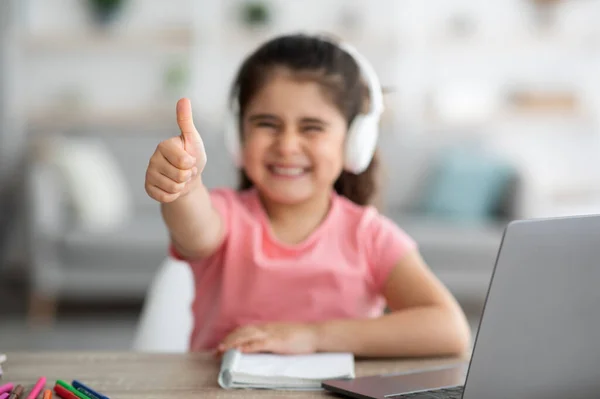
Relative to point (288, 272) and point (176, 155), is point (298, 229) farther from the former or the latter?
point (176, 155)

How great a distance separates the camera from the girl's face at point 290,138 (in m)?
1.18

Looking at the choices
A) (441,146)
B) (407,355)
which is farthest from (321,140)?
(441,146)

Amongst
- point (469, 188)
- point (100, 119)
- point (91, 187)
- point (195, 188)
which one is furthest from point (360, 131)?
point (100, 119)

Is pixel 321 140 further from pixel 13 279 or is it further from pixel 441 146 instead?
pixel 13 279

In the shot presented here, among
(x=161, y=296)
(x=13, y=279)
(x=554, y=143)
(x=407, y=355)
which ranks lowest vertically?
(x=407, y=355)

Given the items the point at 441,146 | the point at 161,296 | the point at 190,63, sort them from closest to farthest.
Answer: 1. the point at 161,296
2. the point at 441,146
3. the point at 190,63

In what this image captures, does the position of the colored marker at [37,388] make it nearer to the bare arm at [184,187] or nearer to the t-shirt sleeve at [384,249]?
the bare arm at [184,187]

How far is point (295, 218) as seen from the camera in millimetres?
1259

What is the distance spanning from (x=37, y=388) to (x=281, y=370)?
0.25 metres

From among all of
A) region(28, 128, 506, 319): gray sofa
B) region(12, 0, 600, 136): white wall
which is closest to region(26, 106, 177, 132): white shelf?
region(12, 0, 600, 136): white wall

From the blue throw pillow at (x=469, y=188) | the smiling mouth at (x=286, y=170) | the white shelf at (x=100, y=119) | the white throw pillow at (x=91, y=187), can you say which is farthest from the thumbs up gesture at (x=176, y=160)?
the white shelf at (x=100, y=119)

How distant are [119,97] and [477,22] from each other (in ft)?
7.36

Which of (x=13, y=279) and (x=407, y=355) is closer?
(x=407, y=355)

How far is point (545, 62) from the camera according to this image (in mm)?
5234
